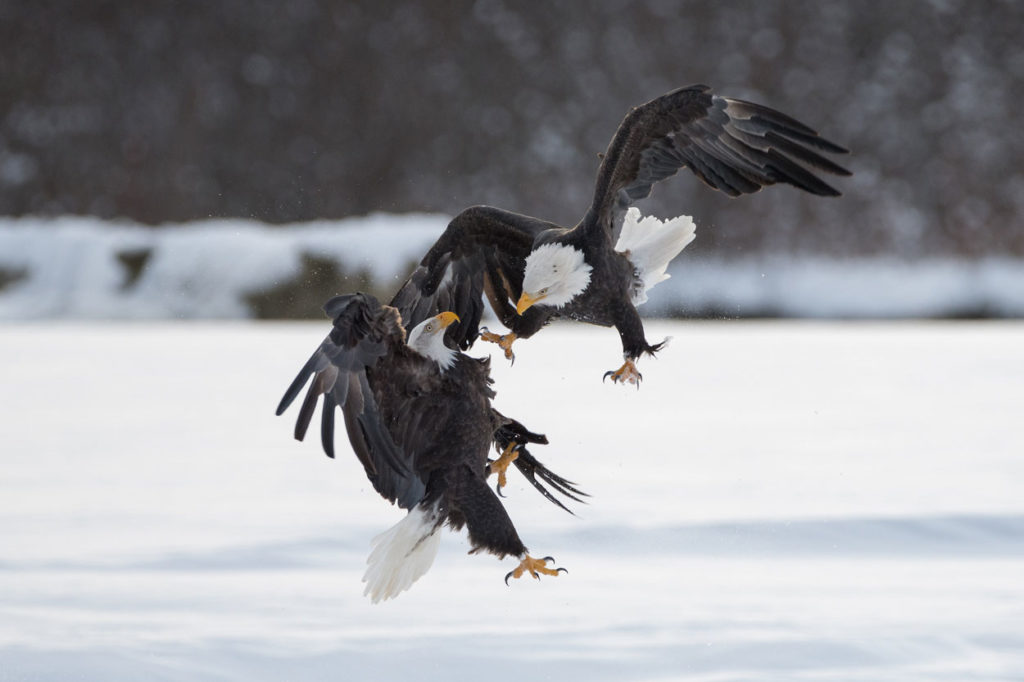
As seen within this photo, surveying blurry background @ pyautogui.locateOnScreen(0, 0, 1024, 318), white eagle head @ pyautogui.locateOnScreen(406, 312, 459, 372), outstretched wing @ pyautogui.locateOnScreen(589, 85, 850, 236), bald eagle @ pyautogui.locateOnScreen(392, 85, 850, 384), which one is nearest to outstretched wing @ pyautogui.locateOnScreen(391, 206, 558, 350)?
bald eagle @ pyautogui.locateOnScreen(392, 85, 850, 384)

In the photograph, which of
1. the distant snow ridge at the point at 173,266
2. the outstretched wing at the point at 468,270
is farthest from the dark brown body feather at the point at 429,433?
the distant snow ridge at the point at 173,266

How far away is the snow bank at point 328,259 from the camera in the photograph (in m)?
10.3

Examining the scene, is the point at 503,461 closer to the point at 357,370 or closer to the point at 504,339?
the point at 504,339

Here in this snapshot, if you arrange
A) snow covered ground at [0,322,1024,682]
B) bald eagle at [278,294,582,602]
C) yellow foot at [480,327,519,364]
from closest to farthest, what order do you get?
snow covered ground at [0,322,1024,682]
bald eagle at [278,294,582,602]
yellow foot at [480,327,519,364]

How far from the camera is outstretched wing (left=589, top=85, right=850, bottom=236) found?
3.36m

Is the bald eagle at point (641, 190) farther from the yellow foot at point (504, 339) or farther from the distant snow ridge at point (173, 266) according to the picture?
the distant snow ridge at point (173, 266)

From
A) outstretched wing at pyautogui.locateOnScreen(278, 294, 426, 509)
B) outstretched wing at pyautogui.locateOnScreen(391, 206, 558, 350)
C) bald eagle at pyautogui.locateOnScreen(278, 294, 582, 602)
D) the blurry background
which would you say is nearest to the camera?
outstretched wing at pyautogui.locateOnScreen(278, 294, 426, 509)

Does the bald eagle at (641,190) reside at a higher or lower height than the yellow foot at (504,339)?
higher

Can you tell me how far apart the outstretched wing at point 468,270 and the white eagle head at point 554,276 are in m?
0.33

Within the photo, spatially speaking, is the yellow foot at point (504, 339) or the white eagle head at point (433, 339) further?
the yellow foot at point (504, 339)

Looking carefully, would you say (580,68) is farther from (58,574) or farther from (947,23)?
(58,574)

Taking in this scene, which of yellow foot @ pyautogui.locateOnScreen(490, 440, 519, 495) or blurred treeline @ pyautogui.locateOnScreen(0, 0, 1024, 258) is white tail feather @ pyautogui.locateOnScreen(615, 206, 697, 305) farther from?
blurred treeline @ pyautogui.locateOnScreen(0, 0, 1024, 258)

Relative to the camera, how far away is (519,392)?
21.5 feet

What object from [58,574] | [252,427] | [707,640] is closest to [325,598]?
[58,574]
